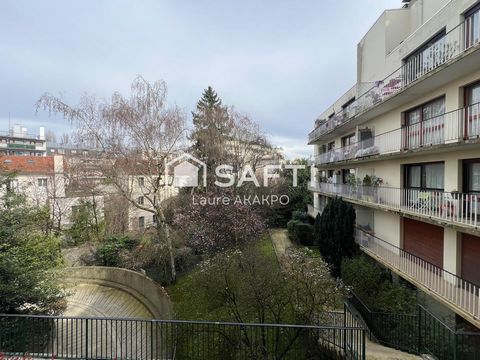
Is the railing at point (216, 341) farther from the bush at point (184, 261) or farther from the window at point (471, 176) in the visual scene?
the bush at point (184, 261)

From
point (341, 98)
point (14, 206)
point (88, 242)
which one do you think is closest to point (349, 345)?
point (14, 206)

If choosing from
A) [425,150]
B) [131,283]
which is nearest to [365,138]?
[425,150]

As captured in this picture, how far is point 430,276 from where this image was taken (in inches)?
329

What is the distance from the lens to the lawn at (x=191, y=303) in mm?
8789

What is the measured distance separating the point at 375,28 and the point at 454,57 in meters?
7.91

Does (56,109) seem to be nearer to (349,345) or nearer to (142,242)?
(142,242)

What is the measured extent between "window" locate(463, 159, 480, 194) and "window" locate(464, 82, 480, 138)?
892mm

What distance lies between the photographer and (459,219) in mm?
7258

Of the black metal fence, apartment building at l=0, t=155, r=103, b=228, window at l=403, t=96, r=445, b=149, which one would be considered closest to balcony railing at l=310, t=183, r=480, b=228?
window at l=403, t=96, r=445, b=149

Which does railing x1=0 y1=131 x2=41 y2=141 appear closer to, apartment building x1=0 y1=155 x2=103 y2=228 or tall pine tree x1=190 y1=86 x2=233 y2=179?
apartment building x1=0 y1=155 x2=103 y2=228

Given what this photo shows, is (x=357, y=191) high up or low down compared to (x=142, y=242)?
up

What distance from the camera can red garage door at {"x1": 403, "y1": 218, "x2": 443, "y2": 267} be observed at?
8977mm

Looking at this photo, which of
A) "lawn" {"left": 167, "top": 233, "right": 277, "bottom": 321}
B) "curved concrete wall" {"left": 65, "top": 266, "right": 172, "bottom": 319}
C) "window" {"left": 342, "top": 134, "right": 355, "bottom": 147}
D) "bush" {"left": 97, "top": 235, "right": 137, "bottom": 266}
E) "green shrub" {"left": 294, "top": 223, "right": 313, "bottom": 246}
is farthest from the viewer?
"green shrub" {"left": 294, "top": 223, "right": 313, "bottom": 246}

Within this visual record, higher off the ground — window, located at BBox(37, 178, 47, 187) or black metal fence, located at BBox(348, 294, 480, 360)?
window, located at BBox(37, 178, 47, 187)
